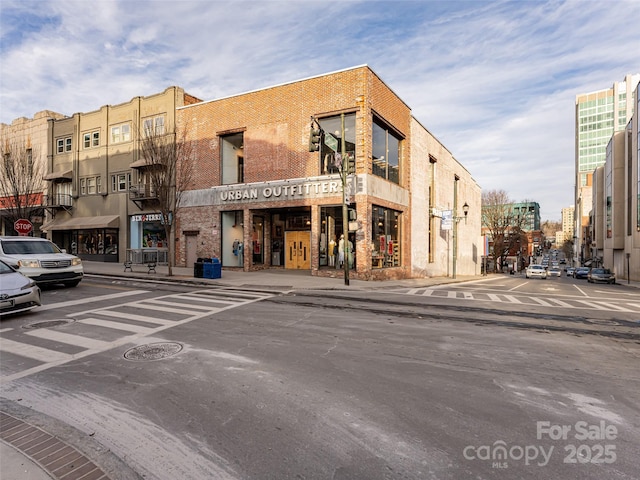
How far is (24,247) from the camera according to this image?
12438mm

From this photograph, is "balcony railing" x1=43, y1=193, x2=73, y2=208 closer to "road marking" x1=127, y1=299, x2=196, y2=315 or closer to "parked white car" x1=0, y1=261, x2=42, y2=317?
"parked white car" x1=0, y1=261, x2=42, y2=317

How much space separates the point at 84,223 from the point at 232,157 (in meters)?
15.2

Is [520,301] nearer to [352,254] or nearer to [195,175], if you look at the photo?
[352,254]

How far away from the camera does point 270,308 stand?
9867 mm

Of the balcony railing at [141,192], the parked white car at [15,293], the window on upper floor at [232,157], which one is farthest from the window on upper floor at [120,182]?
the parked white car at [15,293]

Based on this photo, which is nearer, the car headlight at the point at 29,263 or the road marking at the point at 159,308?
the road marking at the point at 159,308

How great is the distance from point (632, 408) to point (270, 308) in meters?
7.79

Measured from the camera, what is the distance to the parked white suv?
1164 centimetres

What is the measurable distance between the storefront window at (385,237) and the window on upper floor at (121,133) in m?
21.5

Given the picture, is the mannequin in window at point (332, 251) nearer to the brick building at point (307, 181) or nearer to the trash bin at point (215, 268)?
the brick building at point (307, 181)

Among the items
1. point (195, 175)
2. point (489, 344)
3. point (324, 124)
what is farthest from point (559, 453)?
point (195, 175)

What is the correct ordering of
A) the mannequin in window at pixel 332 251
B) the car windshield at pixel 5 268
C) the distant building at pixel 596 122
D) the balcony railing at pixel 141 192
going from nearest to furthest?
1. the car windshield at pixel 5 268
2. the mannequin in window at pixel 332 251
3. the balcony railing at pixel 141 192
4. the distant building at pixel 596 122

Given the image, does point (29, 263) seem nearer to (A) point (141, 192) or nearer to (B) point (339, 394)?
(B) point (339, 394)

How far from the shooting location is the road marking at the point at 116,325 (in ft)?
24.0
